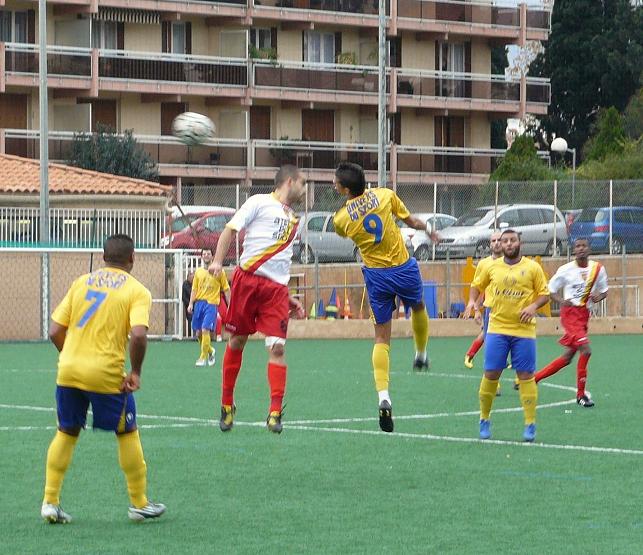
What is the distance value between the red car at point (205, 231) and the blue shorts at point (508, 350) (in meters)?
21.4

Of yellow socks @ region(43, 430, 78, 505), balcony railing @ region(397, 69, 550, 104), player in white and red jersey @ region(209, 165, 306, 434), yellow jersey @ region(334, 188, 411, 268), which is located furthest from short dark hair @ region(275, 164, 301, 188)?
balcony railing @ region(397, 69, 550, 104)

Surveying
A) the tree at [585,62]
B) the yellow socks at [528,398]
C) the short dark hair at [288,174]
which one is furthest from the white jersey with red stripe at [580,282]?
the tree at [585,62]

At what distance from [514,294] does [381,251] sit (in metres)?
1.22

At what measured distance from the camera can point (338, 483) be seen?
1096 cm

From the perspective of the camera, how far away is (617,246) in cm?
3731

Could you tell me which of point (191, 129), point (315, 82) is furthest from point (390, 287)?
point (315, 82)

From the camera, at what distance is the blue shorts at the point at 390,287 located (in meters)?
13.5

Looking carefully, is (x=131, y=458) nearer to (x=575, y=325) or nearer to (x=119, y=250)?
(x=119, y=250)

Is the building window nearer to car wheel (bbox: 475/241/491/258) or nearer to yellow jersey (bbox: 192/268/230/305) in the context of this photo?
car wheel (bbox: 475/241/491/258)

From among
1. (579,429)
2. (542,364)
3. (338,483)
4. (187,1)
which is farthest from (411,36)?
(338,483)

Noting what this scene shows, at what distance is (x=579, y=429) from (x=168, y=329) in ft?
61.2

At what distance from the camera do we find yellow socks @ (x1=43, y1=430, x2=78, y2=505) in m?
9.11

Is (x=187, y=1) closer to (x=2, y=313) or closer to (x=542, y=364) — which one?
(x=2, y=313)

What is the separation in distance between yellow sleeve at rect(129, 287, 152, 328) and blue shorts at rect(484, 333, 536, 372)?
17.3 ft
